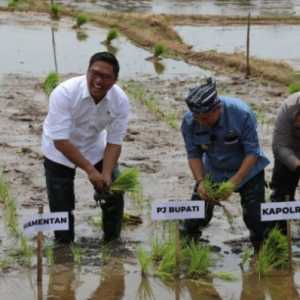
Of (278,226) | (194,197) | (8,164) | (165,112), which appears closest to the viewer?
(194,197)

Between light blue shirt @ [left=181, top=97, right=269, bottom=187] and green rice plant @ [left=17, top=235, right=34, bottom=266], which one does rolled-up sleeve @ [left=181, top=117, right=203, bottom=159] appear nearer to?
light blue shirt @ [left=181, top=97, right=269, bottom=187]

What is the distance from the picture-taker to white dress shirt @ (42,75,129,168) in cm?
481

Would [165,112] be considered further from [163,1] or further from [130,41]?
[163,1]

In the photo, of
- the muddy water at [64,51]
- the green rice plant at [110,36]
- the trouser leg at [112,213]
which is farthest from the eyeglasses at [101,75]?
the green rice plant at [110,36]

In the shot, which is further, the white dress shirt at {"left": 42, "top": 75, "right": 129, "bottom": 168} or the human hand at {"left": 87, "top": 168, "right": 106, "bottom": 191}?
the human hand at {"left": 87, "top": 168, "right": 106, "bottom": 191}

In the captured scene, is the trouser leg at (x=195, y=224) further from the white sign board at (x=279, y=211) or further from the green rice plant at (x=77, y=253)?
the green rice plant at (x=77, y=253)

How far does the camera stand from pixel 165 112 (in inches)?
405

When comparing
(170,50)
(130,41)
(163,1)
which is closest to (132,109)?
(170,50)

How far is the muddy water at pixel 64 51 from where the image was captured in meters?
14.7

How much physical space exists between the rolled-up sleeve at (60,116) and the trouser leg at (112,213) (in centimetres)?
49

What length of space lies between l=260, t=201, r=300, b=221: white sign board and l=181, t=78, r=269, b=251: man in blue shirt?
26 centimetres

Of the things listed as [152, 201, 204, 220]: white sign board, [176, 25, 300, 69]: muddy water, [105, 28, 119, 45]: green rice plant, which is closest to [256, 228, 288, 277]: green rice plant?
[152, 201, 204, 220]: white sign board

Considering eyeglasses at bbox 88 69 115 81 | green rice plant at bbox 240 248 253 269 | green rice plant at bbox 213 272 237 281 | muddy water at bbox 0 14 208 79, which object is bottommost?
green rice plant at bbox 213 272 237 281

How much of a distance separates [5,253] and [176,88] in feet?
25.0
